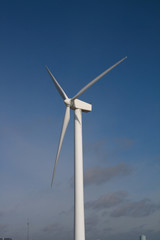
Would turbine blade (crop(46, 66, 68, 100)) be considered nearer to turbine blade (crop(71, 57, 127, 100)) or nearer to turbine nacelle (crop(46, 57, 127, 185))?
turbine nacelle (crop(46, 57, 127, 185))

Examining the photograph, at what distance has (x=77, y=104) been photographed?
3938 cm

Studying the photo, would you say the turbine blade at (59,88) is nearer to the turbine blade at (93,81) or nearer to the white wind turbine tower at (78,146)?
the white wind turbine tower at (78,146)

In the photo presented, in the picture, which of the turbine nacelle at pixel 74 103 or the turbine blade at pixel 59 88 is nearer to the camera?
the turbine nacelle at pixel 74 103

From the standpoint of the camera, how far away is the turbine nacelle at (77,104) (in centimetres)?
3909

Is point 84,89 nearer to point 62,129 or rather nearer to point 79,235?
point 62,129

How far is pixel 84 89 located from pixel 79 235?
59.9ft

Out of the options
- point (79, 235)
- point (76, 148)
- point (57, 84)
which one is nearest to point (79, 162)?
point (76, 148)

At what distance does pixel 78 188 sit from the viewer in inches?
1347

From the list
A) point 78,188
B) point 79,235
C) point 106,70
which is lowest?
point 79,235

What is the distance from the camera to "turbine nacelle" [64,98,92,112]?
128 ft

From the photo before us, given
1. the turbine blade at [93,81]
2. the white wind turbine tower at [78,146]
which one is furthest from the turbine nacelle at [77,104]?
the turbine blade at [93,81]

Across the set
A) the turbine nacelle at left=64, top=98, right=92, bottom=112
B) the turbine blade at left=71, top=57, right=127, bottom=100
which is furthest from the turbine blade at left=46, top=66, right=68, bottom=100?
the turbine blade at left=71, top=57, right=127, bottom=100

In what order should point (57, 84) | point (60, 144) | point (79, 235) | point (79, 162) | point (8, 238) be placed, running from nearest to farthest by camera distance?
point (79, 235) < point (79, 162) < point (60, 144) < point (57, 84) < point (8, 238)

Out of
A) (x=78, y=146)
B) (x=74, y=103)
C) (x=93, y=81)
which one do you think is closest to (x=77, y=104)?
(x=74, y=103)
